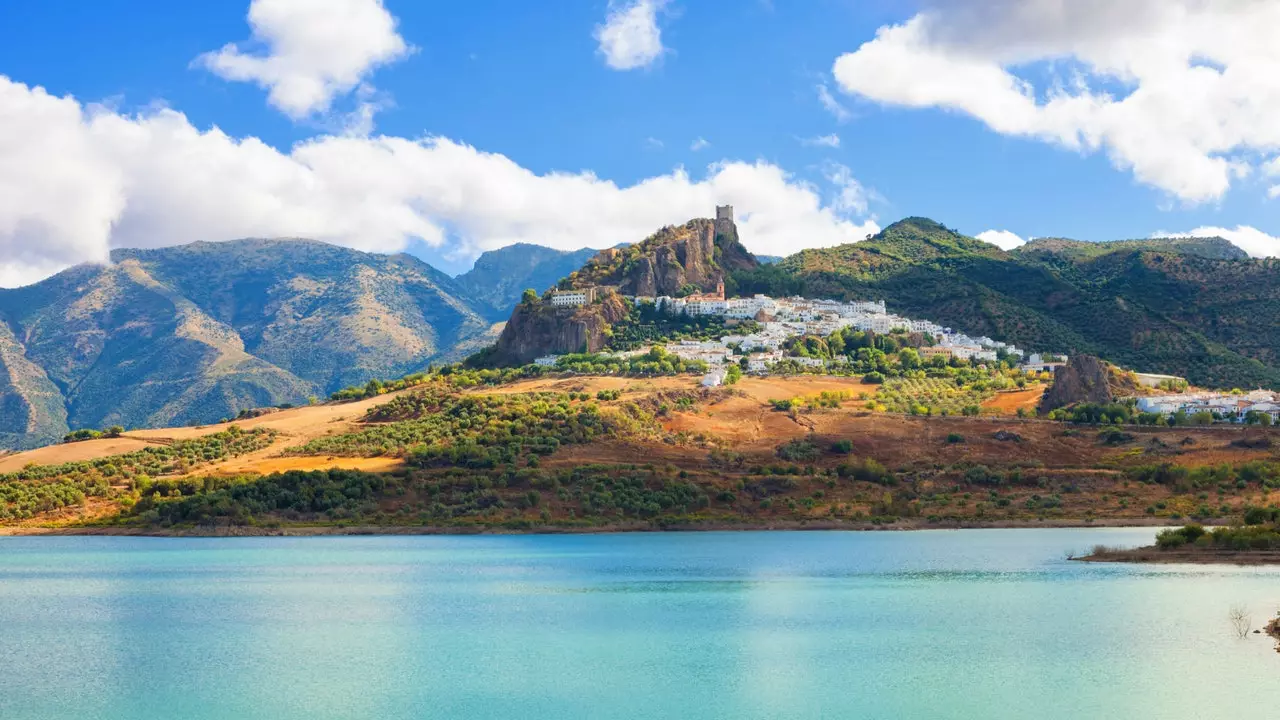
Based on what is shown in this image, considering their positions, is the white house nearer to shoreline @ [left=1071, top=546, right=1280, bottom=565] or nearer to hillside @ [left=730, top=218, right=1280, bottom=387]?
hillside @ [left=730, top=218, right=1280, bottom=387]

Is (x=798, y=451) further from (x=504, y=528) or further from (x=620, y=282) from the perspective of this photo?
(x=620, y=282)

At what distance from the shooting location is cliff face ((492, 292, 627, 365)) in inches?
5738

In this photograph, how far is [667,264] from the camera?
170m

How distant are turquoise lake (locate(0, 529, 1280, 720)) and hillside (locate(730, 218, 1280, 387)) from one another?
9011 centimetres

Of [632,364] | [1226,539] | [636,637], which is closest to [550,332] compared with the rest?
[632,364]

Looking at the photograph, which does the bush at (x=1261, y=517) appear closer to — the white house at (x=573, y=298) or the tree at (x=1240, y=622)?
the tree at (x=1240, y=622)

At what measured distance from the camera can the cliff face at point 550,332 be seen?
14575 centimetres

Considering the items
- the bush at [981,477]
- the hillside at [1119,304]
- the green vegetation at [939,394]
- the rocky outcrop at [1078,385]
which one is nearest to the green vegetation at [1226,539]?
the bush at [981,477]

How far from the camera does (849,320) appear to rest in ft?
545

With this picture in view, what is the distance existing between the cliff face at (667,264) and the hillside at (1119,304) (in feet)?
17.2

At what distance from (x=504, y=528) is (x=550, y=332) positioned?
59.4 meters

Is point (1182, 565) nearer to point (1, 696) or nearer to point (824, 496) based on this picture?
point (824, 496)

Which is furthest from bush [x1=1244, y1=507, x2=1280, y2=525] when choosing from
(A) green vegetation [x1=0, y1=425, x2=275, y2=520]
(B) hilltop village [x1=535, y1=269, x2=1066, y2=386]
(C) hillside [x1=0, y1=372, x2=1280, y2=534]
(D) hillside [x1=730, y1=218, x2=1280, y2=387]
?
(D) hillside [x1=730, y1=218, x2=1280, y2=387]

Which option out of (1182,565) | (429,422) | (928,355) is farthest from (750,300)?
(1182,565)
